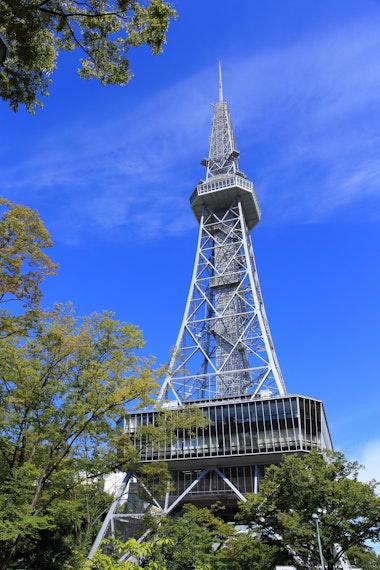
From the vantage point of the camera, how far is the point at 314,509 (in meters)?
23.3

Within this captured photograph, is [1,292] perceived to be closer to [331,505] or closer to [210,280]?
[331,505]

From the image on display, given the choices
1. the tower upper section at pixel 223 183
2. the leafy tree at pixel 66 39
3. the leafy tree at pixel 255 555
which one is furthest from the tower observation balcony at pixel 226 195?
the leafy tree at pixel 66 39

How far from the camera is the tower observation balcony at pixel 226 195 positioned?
70.5 metres

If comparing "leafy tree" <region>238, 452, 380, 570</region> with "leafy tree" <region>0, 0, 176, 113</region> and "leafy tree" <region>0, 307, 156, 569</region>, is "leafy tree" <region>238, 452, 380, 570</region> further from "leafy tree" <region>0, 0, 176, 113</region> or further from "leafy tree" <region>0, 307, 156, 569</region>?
"leafy tree" <region>0, 0, 176, 113</region>

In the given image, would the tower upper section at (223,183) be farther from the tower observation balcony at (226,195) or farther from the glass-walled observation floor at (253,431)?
the glass-walled observation floor at (253,431)

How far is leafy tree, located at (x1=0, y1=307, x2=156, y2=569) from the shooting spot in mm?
15344

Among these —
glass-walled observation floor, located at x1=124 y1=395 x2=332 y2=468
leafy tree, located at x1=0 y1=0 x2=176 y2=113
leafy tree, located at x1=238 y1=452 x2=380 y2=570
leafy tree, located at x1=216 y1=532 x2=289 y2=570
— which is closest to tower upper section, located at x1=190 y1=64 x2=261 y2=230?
glass-walled observation floor, located at x1=124 y1=395 x2=332 y2=468

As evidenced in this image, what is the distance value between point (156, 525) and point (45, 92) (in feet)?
70.4

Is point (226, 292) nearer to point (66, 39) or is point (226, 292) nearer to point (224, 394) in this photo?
point (224, 394)

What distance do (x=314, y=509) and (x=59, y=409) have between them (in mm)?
14830

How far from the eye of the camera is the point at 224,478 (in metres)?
44.1

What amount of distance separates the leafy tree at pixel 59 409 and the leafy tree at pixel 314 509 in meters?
11.1

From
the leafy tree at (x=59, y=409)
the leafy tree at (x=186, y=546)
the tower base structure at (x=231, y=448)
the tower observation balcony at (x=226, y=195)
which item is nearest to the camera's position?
the leafy tree at (x=59, y=409)

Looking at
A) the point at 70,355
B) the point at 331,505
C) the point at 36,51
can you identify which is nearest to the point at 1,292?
the point at 70,355
